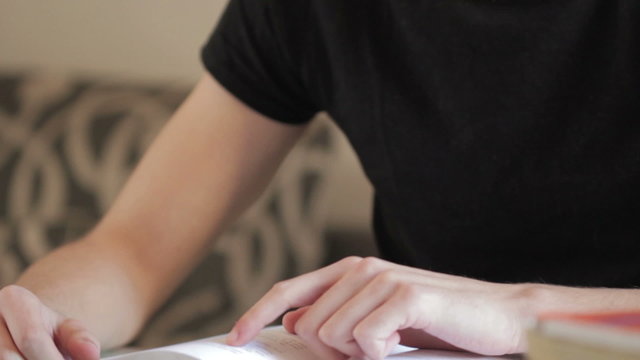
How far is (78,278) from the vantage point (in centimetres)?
87

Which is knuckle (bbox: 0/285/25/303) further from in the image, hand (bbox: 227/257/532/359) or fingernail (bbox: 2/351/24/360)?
hand (bbox: 227/257/532/359)

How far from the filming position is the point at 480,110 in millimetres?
885

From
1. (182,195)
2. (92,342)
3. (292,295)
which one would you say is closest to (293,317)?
(292,295)

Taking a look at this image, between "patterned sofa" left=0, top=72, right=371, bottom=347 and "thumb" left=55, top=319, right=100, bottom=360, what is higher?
"thumb" left=55, top=319, right=100, bottom=360

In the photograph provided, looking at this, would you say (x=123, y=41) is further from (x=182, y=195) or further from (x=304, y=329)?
(x=304, y=329)

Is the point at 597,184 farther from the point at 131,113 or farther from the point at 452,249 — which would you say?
the point at 131,113

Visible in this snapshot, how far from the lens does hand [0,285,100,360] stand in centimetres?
60

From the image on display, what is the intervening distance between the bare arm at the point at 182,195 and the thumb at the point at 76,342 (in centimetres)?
27

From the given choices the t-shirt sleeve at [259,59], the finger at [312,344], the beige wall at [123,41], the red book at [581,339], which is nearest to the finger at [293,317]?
the finger at [312,344]

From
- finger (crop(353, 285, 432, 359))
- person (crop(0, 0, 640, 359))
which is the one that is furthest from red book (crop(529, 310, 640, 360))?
person (crop(0, 0, 640, 359))

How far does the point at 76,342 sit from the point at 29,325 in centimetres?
4

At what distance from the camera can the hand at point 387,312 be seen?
0.55 metres

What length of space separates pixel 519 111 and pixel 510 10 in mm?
97

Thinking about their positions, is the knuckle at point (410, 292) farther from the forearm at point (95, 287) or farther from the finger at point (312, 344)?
the forearm at point (95, 287)
